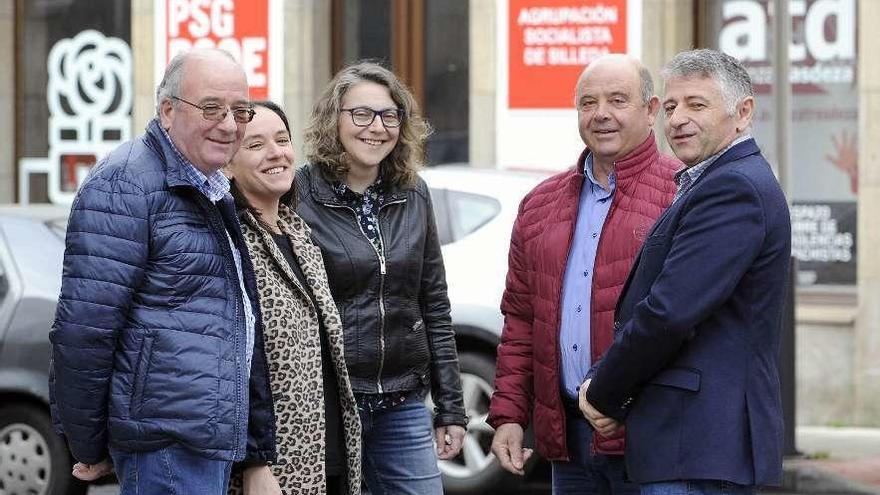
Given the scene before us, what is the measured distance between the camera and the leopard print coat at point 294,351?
4.52m

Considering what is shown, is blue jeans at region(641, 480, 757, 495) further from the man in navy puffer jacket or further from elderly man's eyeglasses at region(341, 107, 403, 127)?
elderly man's eyeglasses at region(341, 107, 403, 127)

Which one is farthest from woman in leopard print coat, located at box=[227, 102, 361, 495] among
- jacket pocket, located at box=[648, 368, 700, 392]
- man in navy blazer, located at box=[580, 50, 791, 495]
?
jacket pocket, located at box=[648, 368, 700, 392]

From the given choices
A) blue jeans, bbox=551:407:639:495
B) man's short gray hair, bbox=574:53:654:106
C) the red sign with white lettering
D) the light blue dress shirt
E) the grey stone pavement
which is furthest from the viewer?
the red sign with white lettering

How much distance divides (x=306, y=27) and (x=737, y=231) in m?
11.2

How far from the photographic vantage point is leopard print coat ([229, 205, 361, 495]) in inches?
178

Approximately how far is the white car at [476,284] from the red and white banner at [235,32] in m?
5.59

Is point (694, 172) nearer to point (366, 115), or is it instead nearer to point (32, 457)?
point (366, 115)

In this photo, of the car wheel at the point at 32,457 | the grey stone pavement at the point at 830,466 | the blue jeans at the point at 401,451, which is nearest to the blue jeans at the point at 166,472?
the blue jeans at the point at 401,451

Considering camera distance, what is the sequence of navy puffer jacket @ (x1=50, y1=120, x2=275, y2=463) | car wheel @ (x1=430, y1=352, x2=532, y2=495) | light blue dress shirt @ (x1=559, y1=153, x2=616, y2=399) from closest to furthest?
navy puffer jacket @ (x1=50, y1=120, x2=275, y2=463), light blue dress shirt @ (x1=559, y1=153, x2=616, y2=399), car wheel @ (x1=430, y1=352, x2=532, y2=495)

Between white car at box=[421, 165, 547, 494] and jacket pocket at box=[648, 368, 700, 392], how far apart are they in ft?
14.9

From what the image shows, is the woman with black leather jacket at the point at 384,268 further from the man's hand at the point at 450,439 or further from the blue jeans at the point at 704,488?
the blue jeans at the point at 704,488

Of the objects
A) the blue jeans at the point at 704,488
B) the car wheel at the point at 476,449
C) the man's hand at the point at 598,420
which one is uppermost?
the man's hand at the point at 598,420

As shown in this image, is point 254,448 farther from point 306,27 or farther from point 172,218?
point 306,27

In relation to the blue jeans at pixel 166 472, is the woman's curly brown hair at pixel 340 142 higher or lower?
higher
